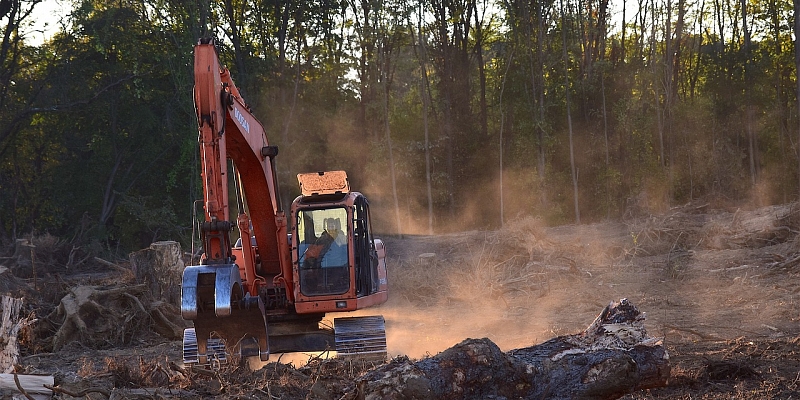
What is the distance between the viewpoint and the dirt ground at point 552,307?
24.5ft

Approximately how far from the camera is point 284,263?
1093 cm

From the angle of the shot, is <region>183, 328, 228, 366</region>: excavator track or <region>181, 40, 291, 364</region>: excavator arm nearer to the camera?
<region>181, 40, 291, 364</region>: excavator arm

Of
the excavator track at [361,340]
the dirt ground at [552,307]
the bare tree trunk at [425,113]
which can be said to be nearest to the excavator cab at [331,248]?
the excavator track at [361,340]

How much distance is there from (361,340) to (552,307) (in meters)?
6.15

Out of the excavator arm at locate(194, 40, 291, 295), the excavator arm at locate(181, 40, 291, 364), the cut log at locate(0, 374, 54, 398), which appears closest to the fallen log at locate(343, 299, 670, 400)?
the cut log at locate(0, 374, 54, 398)

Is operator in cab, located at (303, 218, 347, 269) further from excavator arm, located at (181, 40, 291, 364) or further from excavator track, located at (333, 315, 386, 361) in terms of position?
excavator track, located at (333, 315, 386, 361)

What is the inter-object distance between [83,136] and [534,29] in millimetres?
21244

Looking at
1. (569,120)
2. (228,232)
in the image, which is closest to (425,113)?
(569,120)

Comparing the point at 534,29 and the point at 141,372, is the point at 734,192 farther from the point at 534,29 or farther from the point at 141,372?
the point at 141,372

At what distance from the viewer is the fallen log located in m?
6.45

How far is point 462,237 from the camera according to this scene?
26.4 meters

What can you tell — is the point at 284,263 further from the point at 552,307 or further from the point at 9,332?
the point at 552,307

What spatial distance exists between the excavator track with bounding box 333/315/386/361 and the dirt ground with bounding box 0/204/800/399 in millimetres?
443

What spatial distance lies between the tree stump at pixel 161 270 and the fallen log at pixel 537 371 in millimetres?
8948
